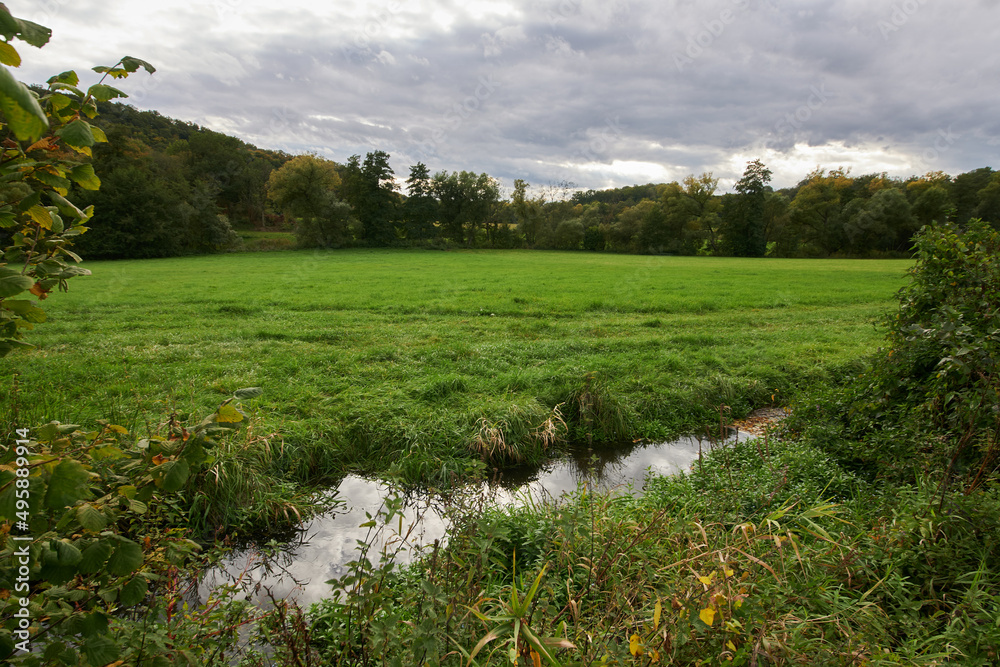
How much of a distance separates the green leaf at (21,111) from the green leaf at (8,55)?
156 millimetres

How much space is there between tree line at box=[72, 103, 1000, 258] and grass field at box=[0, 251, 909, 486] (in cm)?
3885

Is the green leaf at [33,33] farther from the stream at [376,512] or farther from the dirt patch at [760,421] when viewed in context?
the dirt patch at [760,421]

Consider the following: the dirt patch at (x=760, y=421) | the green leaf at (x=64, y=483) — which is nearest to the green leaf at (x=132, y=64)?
the green leaf at (x=64, y=483)

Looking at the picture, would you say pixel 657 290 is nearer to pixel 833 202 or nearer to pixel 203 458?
pixel 203 458

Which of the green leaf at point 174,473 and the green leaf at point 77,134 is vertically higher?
the green leaf at point 77,134

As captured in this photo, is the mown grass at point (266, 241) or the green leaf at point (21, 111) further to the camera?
the mown grass at point (266, 241)

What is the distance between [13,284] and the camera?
4.29 feet

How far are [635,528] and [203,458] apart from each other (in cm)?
367

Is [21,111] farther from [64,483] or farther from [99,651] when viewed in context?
[99,651]

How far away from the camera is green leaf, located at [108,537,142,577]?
1296mm

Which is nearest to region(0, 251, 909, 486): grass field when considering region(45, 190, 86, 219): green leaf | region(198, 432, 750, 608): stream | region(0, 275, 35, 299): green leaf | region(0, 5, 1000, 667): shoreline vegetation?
region(0, 5, 1000, 667): shoreline vegetation

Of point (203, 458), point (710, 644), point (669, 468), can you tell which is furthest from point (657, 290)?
point (203, 458)

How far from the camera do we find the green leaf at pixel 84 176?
5.10ft

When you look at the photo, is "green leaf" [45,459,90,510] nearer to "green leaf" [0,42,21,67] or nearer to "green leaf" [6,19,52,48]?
"green leaf" [0,42,21,67]
